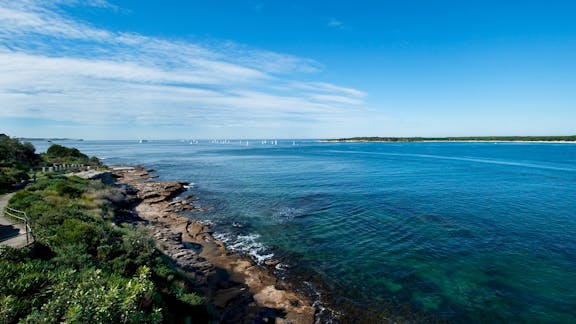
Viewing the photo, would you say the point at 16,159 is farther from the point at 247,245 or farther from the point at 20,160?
the point at 247,245

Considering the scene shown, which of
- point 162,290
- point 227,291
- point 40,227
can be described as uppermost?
point 40,227

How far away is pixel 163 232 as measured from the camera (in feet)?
76.2

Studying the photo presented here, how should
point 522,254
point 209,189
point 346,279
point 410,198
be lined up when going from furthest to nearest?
point 209,189 < point 410,198 < point 522,254 < point 346,279

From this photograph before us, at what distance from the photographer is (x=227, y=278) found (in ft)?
55.1

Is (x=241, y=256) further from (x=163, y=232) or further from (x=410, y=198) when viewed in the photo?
(x=410, y=198)

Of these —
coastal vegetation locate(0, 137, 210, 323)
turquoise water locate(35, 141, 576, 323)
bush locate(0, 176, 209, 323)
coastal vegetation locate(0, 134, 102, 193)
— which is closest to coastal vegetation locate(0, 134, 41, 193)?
coastal vegetation locate(0, 134, 102, 193)

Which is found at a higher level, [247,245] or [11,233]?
[11,233]

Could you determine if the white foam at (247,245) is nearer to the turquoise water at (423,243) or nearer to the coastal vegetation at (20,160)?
the turquoise water at (423,243)

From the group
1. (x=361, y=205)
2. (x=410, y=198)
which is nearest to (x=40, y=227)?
(x=361, y=205)

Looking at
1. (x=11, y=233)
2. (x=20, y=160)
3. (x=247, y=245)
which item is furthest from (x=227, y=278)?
(x=20, y=160)

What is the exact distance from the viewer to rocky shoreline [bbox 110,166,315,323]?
1345cm

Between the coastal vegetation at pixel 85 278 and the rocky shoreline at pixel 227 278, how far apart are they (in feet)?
5.36

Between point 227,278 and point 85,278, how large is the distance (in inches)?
374

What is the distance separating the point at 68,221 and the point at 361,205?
28100 mm
